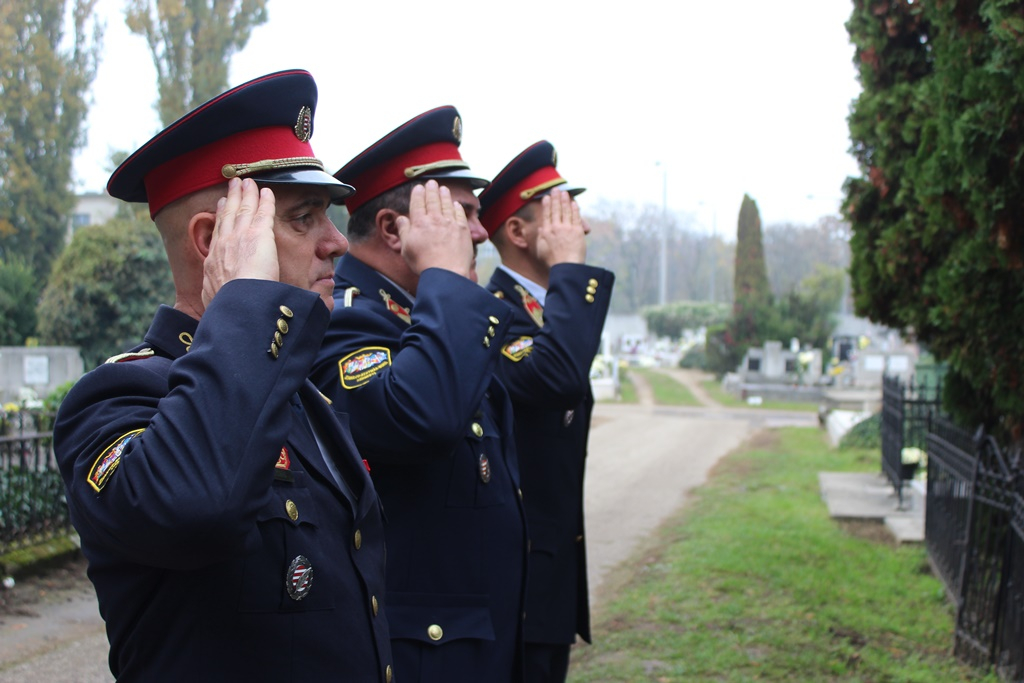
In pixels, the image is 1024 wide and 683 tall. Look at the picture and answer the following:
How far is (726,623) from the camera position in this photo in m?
5.59

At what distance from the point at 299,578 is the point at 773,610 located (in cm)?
478

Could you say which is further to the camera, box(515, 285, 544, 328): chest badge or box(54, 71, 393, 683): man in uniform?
box(515, 285, 544, 328): chest badge

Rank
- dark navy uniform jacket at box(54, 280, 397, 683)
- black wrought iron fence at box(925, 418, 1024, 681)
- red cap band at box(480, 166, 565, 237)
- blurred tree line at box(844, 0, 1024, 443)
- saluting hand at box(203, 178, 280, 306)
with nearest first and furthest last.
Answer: dark navy uniform jacket at box(54, 280, 397, 683) → saluting hand at box(203, 178, 280, 306) → red cap band at box(480, 166, 565, 237) → blurred tree line at box(844, 0, 1024, 443) → black wrought iron fence at box(925, 418, 1024, 681)

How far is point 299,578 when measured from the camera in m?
1.57

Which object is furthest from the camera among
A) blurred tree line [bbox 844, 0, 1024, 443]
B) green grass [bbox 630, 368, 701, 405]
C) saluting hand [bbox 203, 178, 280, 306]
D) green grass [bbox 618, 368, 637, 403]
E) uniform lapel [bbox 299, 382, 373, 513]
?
green grass [bbox 630, 368, 701, 405]

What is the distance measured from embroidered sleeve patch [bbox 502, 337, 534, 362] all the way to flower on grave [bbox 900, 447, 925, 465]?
6.86m

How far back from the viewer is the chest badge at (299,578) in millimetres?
1562

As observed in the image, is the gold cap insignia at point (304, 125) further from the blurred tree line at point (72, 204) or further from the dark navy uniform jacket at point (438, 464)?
the blurred tree line at point (72, 204)

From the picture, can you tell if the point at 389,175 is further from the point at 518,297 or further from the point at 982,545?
the point at 982,545

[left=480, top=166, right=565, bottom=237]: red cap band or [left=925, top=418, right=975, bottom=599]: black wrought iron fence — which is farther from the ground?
[left=480, top=166, right=565, bottom=237]: red cap band

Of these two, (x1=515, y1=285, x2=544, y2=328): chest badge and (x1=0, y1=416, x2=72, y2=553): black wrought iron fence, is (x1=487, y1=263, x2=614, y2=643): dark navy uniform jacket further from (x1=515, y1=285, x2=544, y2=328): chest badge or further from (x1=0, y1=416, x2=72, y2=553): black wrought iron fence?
(x1=0, y1=416, x2=72, y2=553): black wrought iron fence

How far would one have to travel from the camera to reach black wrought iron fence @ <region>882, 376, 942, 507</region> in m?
8.99

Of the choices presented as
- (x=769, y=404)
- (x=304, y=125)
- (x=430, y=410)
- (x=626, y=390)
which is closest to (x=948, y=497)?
(x=430, y=410)

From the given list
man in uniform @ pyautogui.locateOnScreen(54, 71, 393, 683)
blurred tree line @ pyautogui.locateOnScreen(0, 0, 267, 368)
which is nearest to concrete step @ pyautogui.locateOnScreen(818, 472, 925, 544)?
man in uniform @ pyautogui.locateOnScreen(54, 71, 393, 683)
